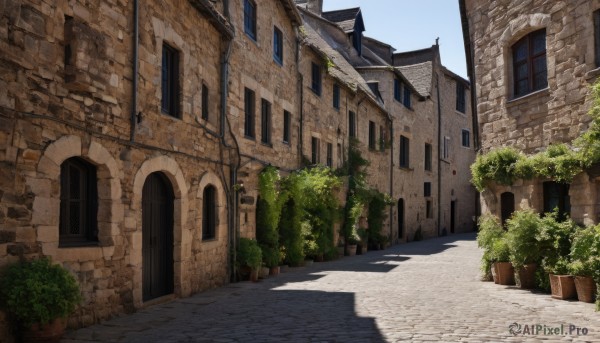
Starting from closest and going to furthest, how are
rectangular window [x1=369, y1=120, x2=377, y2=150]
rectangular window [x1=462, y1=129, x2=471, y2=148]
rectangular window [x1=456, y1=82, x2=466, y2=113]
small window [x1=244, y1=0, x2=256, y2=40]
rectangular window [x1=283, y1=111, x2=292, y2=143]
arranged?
small window [x1=244, y1=0, x2=256, y2=40]
rectangular window [x1=283, y1=111, x2=292, y2=143]
rectangular window [x1=369, y1=120, x2=377, y2=150]
rectangular window [x1=456, y1=82, x2=466, y2=113]
rectangular window [x1=462, y1=129, x2=471, y2=148]

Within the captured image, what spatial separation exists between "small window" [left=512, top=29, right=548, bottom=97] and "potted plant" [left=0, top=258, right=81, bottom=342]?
9.80 meters

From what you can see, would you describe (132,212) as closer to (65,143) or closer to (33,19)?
(65,143)

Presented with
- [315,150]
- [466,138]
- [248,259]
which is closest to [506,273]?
[248,259]

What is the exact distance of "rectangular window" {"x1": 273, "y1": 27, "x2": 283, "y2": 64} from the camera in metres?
15.9

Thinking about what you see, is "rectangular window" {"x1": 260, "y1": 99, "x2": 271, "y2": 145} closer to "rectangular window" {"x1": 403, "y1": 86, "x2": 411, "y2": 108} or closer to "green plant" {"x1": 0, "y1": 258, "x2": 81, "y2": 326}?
"green plant" {"x1": 0, "y1": 258, "x2": 81, "y2": 326}

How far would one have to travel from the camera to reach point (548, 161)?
10898mm

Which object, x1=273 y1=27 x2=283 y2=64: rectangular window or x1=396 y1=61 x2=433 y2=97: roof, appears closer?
x1=273 y1=27 x2=283 y2=64: rectangular window

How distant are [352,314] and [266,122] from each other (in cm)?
772

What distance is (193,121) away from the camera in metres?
10.7

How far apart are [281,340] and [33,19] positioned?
4.63 metres

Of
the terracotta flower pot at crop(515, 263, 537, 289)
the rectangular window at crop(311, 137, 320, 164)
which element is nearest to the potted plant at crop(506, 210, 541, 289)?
the terracotta flower pot at crop(515, 263, 537, 289)

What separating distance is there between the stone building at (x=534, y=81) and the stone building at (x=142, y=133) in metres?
5.41

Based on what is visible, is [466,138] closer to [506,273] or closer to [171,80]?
[506,273]

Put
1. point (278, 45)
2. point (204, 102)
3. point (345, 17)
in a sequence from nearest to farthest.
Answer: point (204, 102)
point (278, 45)
point (345, 17)
